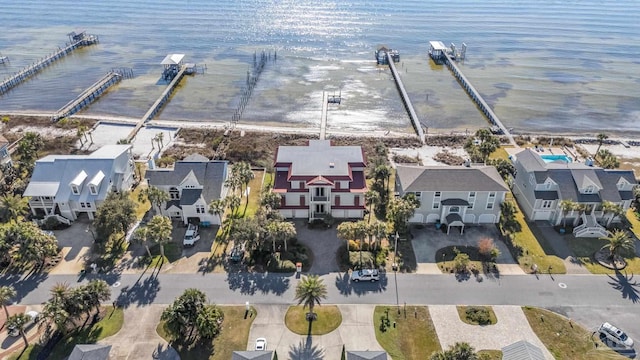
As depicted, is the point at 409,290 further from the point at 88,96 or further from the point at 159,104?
the point at 88,96

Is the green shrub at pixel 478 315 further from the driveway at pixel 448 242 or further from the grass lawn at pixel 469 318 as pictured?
the driveway at pixel 448 242

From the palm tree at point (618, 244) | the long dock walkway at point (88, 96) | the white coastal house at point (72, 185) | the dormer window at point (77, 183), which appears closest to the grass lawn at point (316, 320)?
the white coastal house at point (72, 185)

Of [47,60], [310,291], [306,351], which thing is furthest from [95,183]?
[47,60]

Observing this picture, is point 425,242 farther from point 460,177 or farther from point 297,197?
point 297,197

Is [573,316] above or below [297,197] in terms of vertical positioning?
below

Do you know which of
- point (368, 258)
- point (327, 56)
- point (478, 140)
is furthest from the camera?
point (327, 56)

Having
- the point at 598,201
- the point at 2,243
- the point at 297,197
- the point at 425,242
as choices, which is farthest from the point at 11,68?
the point at 598,201
